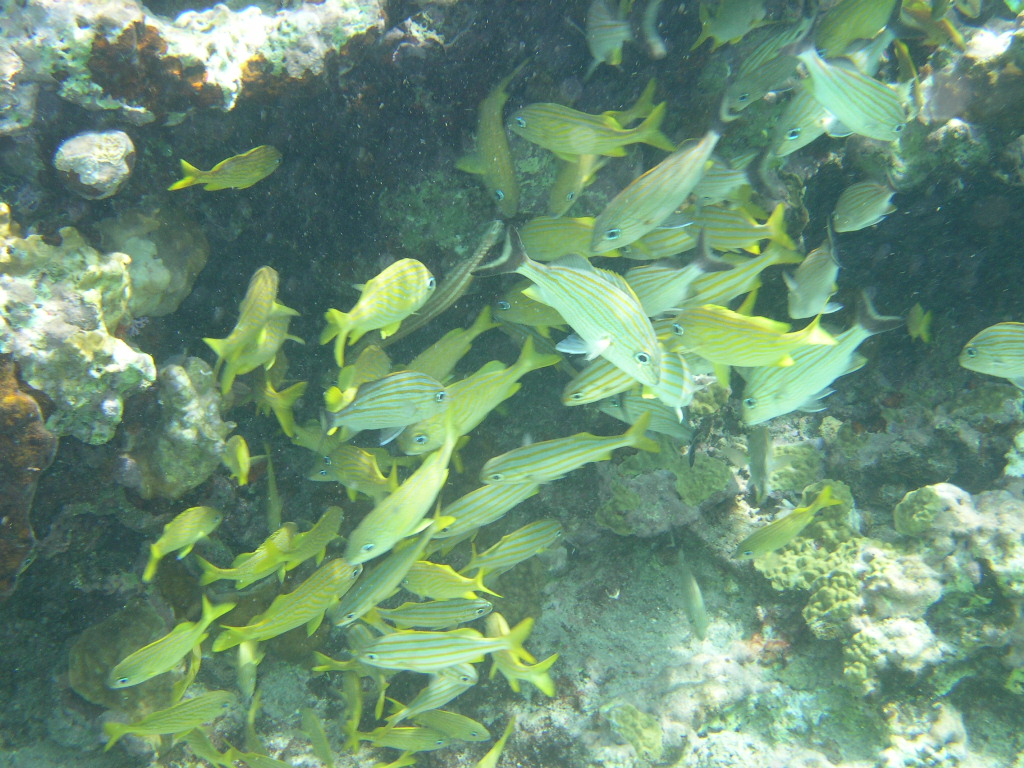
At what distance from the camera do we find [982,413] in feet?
13.8

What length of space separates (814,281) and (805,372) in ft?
2.80

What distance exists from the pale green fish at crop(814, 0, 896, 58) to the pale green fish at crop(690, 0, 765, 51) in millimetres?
393

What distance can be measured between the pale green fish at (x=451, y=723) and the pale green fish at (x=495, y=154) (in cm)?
346

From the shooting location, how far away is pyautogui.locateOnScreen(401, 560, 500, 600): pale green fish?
3.15 meters

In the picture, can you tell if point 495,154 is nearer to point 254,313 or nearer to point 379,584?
point 254,313

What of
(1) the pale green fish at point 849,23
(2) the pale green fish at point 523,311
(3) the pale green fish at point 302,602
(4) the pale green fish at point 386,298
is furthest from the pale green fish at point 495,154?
(3) the pale green fish at point 302,602

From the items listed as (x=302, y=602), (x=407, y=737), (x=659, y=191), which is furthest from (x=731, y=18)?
(x=407, y=737)

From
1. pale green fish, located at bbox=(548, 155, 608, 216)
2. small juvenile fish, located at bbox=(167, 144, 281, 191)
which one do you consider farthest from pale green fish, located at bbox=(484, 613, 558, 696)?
small juvenile fish, located at bbox=(167, 144, 281, 191)

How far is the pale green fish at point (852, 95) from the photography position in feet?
9.12

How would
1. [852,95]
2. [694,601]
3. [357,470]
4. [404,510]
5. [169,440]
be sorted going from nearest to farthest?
[404,510], [852,95], [169,440], [357,470], [694,601]

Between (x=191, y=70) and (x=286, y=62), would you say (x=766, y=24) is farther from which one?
(x=191, y=70)

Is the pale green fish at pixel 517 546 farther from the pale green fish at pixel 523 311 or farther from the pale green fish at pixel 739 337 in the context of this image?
the pale green fish at pixel 739 337

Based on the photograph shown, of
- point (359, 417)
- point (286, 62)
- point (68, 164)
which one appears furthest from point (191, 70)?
point (359, 417)

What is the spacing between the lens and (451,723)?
3.42 meters
